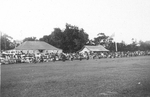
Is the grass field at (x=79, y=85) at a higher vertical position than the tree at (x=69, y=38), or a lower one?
lower

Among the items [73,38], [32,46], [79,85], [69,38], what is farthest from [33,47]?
[79,85]

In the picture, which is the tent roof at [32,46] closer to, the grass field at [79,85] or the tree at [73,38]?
the tree at [73,38]

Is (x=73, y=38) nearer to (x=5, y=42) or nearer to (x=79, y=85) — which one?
(x=5, y=42)

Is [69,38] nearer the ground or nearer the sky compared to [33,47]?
nearer the sky

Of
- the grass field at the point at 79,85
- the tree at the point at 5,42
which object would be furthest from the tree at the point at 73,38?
the grass field at the point at 79,85

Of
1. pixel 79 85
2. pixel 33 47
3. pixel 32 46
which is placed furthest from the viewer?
pixel 32 46

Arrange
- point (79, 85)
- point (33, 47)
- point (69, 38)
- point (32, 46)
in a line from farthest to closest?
point (69, 38), point (32, 46), point (33, 47), point (79, 85)

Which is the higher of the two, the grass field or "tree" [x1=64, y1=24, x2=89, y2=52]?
"tree" [x1=64, y1=24, x2=89, y2=52]

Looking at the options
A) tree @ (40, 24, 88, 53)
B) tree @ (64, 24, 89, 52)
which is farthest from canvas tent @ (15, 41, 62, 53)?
tree @ (64, 24, 89, 52)

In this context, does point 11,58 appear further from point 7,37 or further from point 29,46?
point 7,37

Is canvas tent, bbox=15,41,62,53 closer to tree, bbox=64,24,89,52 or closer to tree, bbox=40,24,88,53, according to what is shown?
tree, bbox=40,24,88,53

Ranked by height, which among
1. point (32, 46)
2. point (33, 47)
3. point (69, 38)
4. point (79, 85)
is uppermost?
point (69, 38)

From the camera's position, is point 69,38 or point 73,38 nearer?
point 69,38

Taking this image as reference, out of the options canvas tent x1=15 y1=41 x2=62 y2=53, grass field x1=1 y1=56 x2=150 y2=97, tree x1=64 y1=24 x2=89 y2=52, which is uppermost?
tree x1=64 y1=24 x2=89 y2=52
